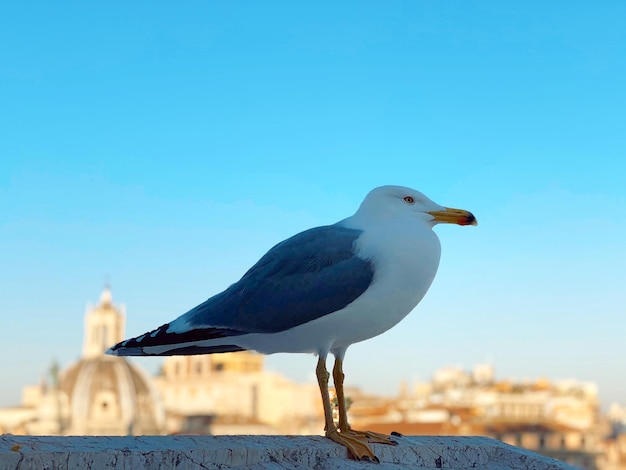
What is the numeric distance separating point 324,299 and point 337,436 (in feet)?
1.54

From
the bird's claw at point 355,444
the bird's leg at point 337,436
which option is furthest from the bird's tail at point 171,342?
the bird's claw at point 355,444

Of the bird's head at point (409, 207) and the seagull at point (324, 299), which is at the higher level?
the bird's head at point (409, 207)

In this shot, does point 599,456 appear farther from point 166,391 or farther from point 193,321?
point 193,321

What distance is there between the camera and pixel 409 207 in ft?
10.4

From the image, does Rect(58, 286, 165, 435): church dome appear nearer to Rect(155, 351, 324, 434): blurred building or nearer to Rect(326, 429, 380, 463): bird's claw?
Rect(155, 351, 324, 434): blurred building

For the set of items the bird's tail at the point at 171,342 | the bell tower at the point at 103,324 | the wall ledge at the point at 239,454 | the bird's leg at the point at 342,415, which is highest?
the bell tower at the point at 103,324

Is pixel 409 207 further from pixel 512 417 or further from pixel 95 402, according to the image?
pixel 512 417

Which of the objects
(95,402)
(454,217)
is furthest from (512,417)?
(454,217)

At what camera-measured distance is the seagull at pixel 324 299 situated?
2934mm

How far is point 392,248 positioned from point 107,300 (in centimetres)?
5187

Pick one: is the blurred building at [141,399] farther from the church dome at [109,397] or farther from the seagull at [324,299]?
the seagull at [324,299]

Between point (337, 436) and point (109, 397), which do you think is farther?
point (109, 397)

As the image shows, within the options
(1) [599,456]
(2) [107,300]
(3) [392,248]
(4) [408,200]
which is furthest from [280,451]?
(2) [107,300]

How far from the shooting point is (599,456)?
141 feet
